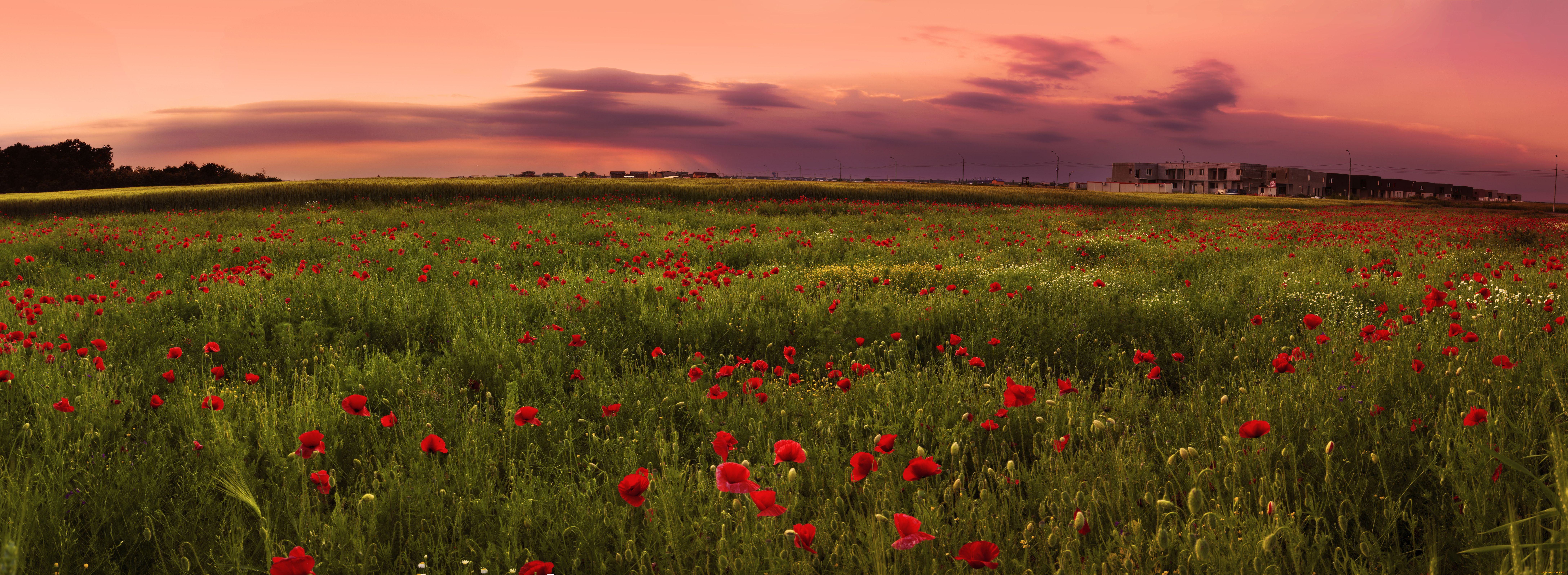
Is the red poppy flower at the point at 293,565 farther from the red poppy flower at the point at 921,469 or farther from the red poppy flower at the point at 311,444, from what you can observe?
the red poppy flower at the point at 921,469

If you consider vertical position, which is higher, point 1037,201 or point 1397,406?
point 1037,201

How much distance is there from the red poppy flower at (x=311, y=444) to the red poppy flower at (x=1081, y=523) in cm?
242

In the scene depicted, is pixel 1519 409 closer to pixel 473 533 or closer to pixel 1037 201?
pixel 473 533

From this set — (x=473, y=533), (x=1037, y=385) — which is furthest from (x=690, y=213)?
(x=473, y=533)

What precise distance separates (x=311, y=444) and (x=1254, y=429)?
10.1 feet

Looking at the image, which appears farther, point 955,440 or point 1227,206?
point 1227,206

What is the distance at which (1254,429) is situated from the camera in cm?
228

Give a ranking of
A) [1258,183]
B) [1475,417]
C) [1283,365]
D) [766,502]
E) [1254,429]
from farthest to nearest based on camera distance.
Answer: [1258,183]
[1283,365]
[1475,417]
[1254,429]
[766,502]

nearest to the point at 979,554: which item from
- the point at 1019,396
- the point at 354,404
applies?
the point at 1019,396

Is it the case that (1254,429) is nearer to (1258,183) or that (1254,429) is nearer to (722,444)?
(722,444)

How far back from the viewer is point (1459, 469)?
8.92 ft

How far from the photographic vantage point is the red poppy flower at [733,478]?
1.92 meters

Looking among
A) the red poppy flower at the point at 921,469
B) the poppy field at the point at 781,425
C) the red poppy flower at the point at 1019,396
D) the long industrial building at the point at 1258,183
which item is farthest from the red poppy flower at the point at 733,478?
the long industrial building at the point at 1258,183

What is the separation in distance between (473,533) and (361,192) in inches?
1142
